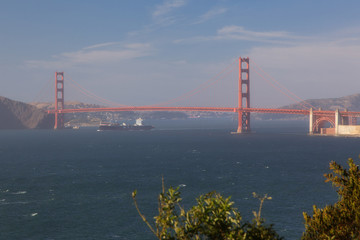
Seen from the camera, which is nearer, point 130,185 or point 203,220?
point 203,220

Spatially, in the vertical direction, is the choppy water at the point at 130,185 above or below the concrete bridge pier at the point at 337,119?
below

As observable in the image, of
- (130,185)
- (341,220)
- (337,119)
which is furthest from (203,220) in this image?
(337,119)

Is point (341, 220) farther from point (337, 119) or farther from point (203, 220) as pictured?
point (337, 119)

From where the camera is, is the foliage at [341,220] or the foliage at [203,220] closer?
the foliage at [203,220]

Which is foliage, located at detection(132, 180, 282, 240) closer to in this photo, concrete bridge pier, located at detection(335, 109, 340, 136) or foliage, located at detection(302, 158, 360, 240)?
foliage, located at detection(302, 158, 360, 240)

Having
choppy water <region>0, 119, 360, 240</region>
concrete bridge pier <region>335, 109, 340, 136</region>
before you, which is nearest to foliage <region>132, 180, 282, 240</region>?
choppy water <region>0, 119, 360, 240</region>

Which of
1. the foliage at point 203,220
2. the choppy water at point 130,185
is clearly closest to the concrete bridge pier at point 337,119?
the choppy water at point 130,185

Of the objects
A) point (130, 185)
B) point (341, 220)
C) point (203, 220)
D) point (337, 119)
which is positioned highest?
point (337, 119)

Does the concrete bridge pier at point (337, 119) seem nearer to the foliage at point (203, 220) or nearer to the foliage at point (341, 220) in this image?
the foliage at point (341, 220)
